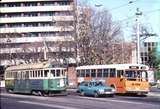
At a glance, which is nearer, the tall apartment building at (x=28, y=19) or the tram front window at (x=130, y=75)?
the tram front window at (x=130, y=75)

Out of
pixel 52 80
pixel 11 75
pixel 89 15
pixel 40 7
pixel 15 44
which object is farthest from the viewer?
pixel 40 7

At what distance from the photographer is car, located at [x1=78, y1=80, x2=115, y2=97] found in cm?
3847

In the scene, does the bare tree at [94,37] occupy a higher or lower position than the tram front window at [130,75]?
higher

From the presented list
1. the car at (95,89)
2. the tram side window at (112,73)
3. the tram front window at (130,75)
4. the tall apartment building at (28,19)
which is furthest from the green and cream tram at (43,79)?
the tall apartment building at (28,19)

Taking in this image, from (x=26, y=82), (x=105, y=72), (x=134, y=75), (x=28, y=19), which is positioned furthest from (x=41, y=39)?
(x=134, y=75)

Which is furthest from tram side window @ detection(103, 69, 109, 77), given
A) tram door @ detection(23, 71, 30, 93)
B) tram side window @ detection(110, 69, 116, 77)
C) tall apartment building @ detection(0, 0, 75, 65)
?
tall apartment building @ detection(0, 0, 75, 65)

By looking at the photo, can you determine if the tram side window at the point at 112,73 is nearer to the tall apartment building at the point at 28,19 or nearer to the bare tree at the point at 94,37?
the bare tree at the point at 94,37

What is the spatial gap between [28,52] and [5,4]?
29.5 m

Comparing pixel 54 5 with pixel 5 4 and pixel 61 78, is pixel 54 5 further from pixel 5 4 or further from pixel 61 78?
pixel 61 78

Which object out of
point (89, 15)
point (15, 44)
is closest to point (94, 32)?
point (89, 15)

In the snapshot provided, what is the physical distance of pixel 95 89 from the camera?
38.9 metres

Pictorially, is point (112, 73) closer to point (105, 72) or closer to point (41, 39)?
point (105, 72)

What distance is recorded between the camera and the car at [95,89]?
38.5m

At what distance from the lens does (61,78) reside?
4131 centimetres
